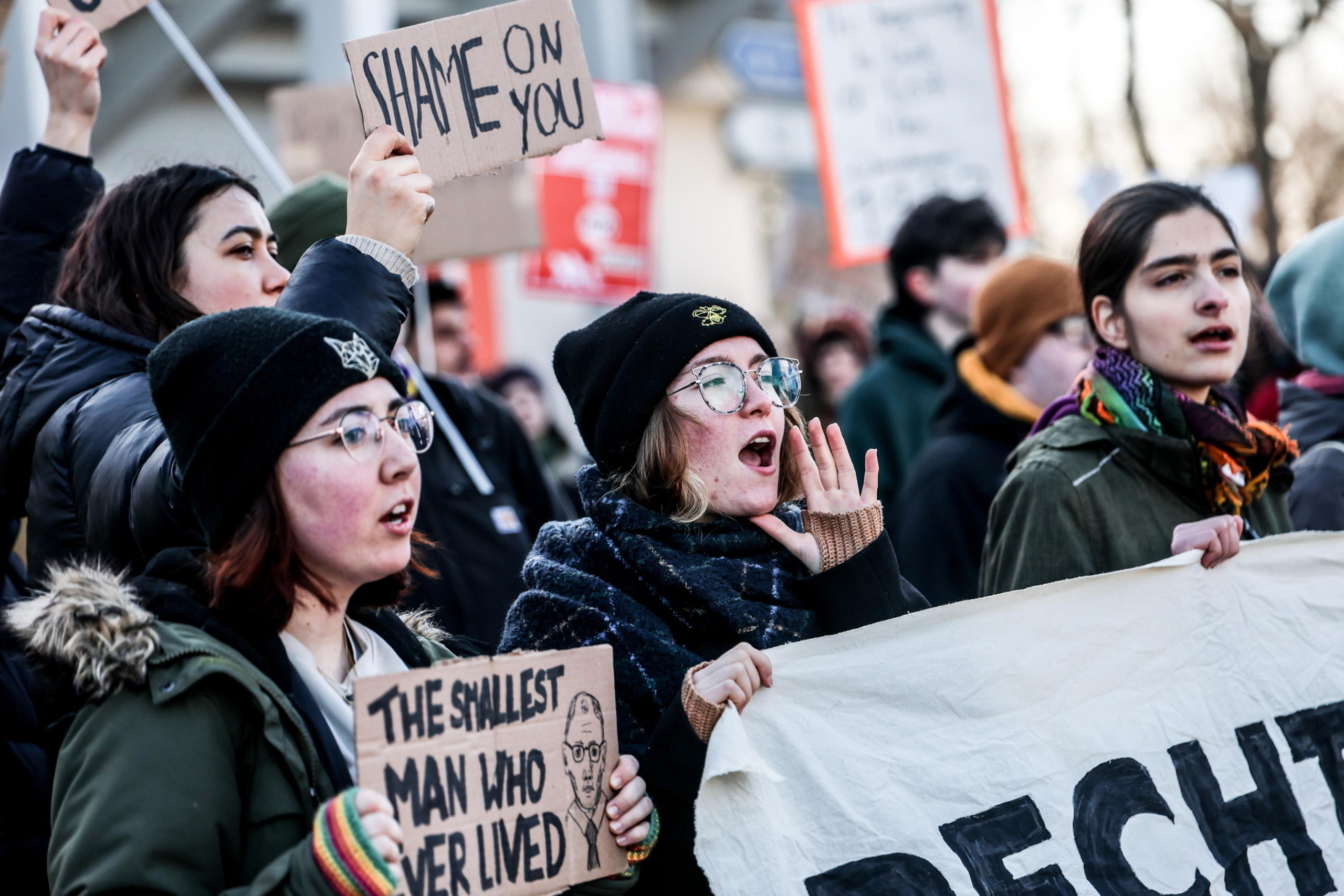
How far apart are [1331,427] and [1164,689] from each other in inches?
46.9

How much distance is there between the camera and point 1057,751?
267cm

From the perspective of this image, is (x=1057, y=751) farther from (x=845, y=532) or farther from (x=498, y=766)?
(x=498, y=766)

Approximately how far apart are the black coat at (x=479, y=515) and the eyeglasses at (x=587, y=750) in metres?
1.55

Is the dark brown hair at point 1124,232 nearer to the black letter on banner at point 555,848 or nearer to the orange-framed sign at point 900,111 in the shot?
the black letter on banner at point 555,848

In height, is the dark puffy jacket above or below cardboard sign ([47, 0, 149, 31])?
below

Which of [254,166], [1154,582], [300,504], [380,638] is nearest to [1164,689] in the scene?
[1154,582]

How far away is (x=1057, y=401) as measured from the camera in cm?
339

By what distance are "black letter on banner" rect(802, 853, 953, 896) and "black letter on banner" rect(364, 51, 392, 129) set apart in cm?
155

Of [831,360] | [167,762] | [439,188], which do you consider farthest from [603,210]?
[167,762]

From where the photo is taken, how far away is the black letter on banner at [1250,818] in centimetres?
270

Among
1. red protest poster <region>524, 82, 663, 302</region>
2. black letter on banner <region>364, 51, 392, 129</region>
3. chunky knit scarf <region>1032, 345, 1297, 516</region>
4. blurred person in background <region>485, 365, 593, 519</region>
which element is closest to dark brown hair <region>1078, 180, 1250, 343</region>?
chunky knit scarf <region>1032, 345, 1297, 516</region>

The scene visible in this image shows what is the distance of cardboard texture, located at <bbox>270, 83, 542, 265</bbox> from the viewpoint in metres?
5.02

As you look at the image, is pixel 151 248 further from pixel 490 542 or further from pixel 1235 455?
pixel 1235 455

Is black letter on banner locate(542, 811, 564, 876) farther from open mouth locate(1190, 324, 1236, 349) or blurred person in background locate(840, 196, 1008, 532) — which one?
blurred person in background locate(840, 196, 1008, 532)
